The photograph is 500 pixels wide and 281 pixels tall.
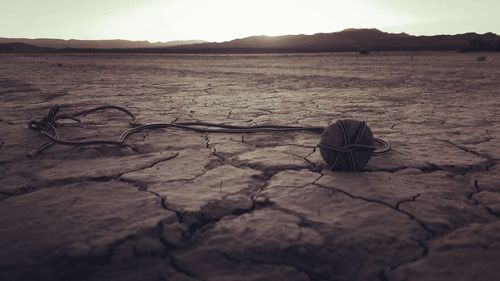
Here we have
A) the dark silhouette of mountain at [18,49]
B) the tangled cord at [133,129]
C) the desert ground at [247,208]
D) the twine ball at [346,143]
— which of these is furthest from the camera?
the dark silhouette of mountain at [18,49]

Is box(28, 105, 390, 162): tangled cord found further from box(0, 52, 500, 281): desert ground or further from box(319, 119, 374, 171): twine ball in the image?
box(319, 119, 374, 171): twine ball

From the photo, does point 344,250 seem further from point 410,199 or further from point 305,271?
point 410,199

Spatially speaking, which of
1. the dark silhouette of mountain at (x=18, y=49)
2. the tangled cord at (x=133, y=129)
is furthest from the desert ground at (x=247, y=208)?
the dark silhouette of mountain at (x=18, y=49)

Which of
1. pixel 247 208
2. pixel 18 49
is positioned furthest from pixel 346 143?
pixel 18 49

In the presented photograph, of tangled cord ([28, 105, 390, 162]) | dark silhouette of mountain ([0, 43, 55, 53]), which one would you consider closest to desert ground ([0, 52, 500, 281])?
tangled cord ([28, 105, 390, 162])

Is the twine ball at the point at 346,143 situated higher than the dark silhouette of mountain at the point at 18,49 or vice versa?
the dark silhouette of mountain at the point at 18,49

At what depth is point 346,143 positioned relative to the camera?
1.89 m

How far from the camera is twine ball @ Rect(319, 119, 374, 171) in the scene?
6.23 feet

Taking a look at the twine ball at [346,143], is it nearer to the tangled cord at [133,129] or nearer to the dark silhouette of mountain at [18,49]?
the tangled cord at [133,129]

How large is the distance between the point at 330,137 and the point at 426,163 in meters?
0.66

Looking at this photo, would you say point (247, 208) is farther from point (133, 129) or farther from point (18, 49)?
point (18, 49)

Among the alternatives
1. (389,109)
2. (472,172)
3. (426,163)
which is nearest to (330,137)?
(426,163)

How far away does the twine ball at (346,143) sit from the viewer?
190 centimetres

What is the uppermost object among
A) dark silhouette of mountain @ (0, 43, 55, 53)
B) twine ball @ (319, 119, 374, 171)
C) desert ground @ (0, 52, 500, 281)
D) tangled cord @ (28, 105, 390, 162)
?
dark silhouette of mountain @ (0, 43, 55, 53)
